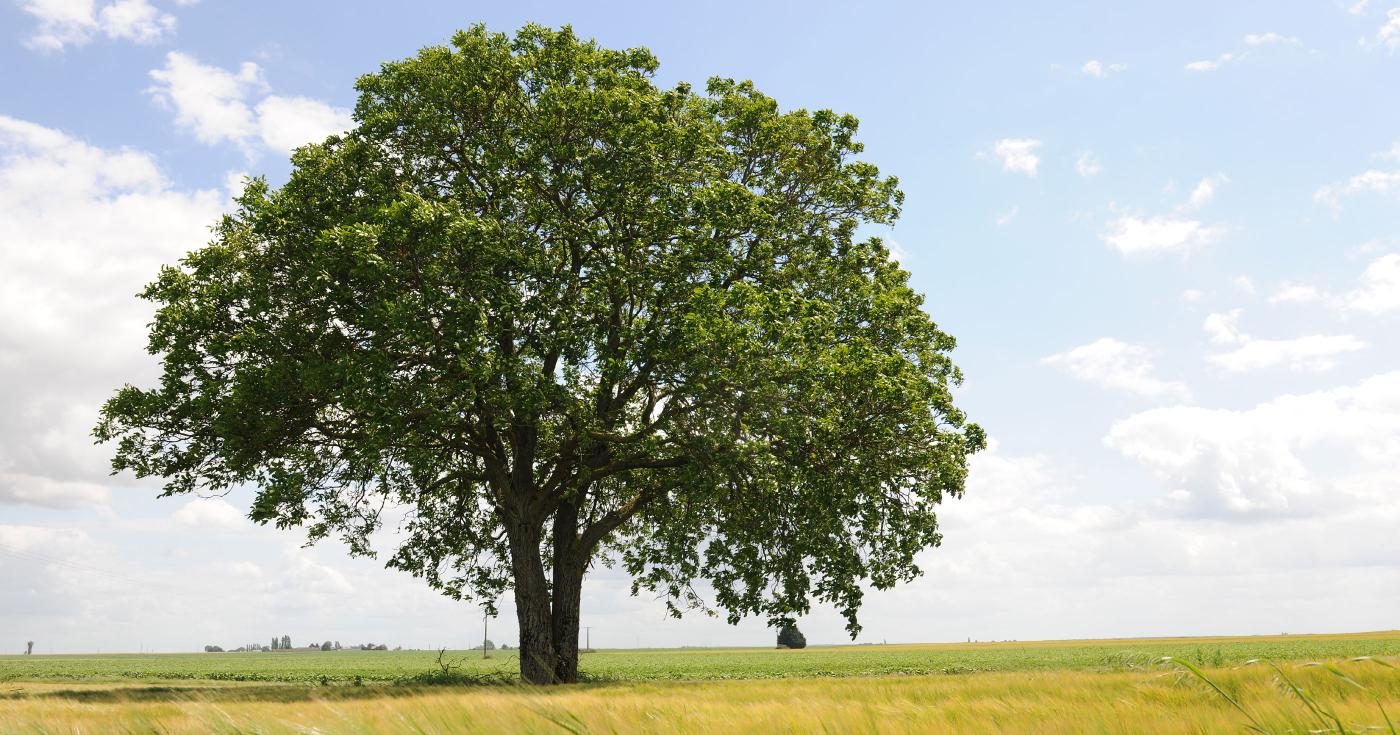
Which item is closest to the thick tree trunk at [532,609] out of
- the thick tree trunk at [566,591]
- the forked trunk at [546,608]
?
the forked trunk at [546,608]

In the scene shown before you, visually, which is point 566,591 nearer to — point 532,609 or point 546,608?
point 546,608

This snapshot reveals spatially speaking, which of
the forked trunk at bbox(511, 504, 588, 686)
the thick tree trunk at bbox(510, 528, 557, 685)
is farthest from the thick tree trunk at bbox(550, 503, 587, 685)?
the thick tree trunk at bbox(510, 528, 557, 685)

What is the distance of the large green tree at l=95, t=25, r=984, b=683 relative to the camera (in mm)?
22531

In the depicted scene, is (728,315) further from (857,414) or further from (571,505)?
(571,505)

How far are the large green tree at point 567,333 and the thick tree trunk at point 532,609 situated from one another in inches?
3.2

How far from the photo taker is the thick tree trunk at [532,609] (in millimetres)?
26141

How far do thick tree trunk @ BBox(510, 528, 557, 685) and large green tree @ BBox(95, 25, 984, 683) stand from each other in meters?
0.08

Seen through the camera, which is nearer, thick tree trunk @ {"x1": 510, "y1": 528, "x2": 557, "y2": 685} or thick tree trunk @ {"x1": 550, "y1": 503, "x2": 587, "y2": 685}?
thick tree trunk @ {"x1": 510, "y1": 528, "x2": 557, "y2": 685}

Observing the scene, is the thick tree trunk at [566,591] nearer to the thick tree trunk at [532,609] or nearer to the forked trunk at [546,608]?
the forked trunk at [546,608]

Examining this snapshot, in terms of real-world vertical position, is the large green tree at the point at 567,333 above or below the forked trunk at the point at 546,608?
above

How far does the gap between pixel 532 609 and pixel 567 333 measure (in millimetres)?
8400

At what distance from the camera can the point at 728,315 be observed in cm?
2330

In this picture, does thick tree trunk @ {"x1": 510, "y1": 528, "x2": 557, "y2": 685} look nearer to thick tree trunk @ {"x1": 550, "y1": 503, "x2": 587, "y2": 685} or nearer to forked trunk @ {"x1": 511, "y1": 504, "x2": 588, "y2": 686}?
forked trunk @ {"x1": 511, "y1": 504, "x2": 588, "y2": 686}

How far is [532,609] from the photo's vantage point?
2641cm
